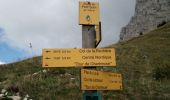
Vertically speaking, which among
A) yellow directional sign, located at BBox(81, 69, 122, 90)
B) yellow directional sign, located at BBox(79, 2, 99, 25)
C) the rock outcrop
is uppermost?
the rock outcrop

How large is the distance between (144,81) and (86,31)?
14.1m

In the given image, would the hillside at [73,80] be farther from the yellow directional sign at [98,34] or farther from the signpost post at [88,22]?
the yellow directional sign at [98,34]

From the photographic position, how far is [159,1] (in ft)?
414

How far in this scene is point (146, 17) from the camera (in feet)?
416

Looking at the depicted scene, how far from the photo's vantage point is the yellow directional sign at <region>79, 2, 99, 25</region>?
1219 cm

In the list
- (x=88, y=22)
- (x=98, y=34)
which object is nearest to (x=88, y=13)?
(x=88, y=22)

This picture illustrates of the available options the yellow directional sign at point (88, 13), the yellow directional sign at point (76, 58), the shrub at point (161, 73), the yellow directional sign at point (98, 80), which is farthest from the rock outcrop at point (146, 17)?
the yellow directional sign at point (76, 58)

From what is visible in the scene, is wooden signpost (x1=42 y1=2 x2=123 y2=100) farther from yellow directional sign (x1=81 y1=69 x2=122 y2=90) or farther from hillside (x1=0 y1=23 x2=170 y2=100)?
hillside (x1=0 y1=23 x2=170 y2=100)

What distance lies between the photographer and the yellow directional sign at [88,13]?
12.2 meters

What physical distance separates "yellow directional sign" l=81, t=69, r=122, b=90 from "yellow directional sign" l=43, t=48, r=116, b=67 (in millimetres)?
309

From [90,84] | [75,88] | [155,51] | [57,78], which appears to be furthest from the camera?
[155,51]

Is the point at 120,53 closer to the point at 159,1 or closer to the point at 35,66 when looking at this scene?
the point at 35,66

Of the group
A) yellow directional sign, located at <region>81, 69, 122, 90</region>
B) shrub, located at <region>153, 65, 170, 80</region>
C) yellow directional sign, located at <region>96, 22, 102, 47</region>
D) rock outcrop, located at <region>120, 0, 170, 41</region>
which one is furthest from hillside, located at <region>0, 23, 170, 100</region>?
rock outcrop, located at <region>120, 0, 170, 41</region>

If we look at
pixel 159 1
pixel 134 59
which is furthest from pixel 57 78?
pixel 159 1
